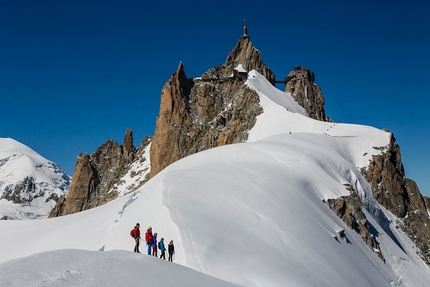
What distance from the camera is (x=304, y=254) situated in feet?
66.9

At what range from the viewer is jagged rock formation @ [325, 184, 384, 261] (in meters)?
31.6

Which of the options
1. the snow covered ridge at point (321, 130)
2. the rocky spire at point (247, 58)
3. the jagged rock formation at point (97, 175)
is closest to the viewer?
the snow covered ridge at point (321, 130)

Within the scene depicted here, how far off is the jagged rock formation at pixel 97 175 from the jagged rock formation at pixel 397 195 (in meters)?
58.7

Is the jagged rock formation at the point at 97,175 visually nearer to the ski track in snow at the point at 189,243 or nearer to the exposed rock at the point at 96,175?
the exposed rock at the point at 96,175

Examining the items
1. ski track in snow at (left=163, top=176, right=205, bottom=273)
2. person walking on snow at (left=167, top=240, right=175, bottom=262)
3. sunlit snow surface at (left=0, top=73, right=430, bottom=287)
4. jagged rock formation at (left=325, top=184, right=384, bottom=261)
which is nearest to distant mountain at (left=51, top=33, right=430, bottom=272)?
jagged rock formation at (left=325, top=184, right=384, bottom=261)

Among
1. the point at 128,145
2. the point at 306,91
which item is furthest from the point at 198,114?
the point at 128,145

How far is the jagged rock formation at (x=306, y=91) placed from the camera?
290 ft

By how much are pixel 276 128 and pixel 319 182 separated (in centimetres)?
2958

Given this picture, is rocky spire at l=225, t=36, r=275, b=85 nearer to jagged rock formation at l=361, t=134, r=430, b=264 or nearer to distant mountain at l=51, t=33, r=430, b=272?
distant mountain at l=51, t=33, r=430, b=272

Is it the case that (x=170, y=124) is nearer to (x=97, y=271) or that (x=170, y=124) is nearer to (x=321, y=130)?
(x=321, y=130)

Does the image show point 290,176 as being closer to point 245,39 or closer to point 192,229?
point 192,229

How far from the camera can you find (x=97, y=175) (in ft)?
345

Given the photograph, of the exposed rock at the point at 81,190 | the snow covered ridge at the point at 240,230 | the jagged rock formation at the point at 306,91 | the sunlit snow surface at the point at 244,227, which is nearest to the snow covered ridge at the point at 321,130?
the sunlit snow surface at the point at 244,227

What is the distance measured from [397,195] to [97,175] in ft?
241
